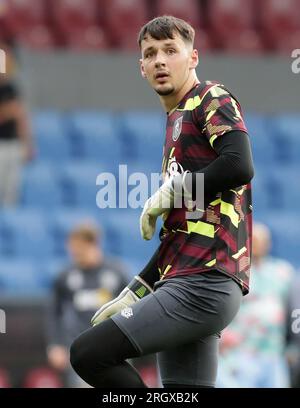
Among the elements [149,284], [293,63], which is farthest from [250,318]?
[293,63]

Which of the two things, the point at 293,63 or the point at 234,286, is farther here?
the point at 293,63

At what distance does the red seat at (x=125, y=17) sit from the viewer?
38.4 ft

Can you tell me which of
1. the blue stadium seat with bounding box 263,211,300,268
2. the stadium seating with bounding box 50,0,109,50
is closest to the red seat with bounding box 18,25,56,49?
the stadium seating with bounding box 50,0,109,50

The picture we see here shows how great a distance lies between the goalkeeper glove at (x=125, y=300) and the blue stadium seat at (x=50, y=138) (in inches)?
284

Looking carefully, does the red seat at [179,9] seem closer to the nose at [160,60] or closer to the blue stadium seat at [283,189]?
the blue stadium seat at [283,189]

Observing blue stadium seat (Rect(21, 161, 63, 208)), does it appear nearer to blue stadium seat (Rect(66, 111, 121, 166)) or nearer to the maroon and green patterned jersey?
blue stadium seat (Rect(66, 111, 121, 166))

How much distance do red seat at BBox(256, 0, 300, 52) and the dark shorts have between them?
27.3 feet

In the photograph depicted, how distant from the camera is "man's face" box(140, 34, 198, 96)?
13.4 ft

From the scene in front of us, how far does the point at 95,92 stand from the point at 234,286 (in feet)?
25.9

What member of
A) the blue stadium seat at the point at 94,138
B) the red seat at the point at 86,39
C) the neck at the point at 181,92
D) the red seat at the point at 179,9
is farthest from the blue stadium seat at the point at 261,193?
the neck at the point at 181,92

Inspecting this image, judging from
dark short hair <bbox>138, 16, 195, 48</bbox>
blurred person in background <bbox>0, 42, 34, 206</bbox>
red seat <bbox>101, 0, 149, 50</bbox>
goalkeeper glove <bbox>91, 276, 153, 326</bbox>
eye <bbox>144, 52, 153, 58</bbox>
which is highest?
red seat <bbox>101, 0, 149, 50</bbox>

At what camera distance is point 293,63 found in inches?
439
